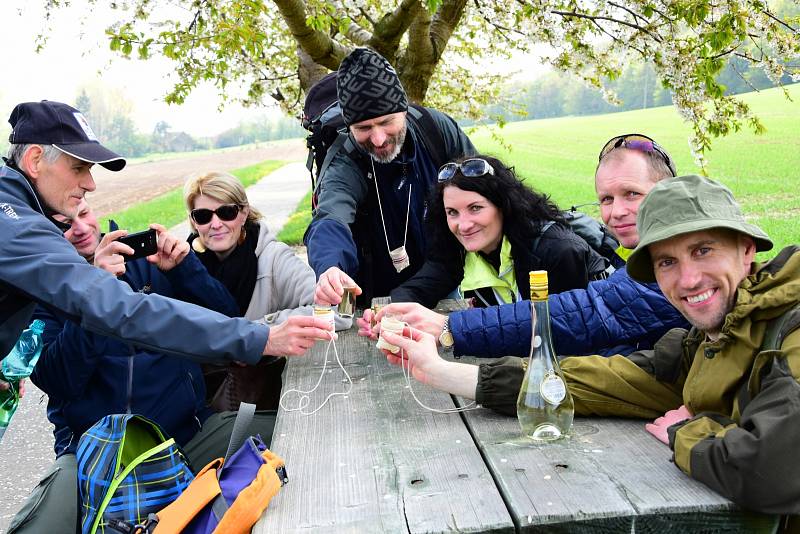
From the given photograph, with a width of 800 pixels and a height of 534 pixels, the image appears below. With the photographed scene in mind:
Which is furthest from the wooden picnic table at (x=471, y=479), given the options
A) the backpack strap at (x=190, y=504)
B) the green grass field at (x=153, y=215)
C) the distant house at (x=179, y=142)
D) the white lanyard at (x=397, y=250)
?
the distant house at (x=179, y=142)

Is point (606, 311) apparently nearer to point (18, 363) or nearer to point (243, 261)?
point (243, 261)

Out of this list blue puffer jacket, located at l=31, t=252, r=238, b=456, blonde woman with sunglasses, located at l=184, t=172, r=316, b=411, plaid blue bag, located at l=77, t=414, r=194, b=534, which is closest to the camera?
plaid blue bag, located at l=77, t=414, r=194, b=534

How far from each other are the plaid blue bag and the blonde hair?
1628mm

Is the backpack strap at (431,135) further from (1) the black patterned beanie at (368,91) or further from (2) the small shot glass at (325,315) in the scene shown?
(2) the small shot glass at (325,315)

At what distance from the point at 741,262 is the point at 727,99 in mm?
4767

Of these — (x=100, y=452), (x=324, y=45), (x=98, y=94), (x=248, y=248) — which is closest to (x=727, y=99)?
(x=324, y=45)

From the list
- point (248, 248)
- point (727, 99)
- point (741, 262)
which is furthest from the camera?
point (727, 99)

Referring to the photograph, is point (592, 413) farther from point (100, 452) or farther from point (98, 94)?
point (98, 94)

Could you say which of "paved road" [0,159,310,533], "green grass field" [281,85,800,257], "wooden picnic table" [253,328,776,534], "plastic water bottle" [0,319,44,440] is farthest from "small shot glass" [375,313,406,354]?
"green grass field" [281,85,800,257]

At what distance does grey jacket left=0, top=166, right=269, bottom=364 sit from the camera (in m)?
2.31

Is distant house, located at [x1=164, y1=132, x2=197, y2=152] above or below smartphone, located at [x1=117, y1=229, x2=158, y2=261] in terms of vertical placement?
below

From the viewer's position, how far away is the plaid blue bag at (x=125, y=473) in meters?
1.96

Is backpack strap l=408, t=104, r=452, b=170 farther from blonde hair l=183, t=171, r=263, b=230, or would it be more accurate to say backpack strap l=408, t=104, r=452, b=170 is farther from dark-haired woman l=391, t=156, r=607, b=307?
blonde hair l=183, t=171, r=263, b=230

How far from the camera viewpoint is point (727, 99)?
5941 millimetres
